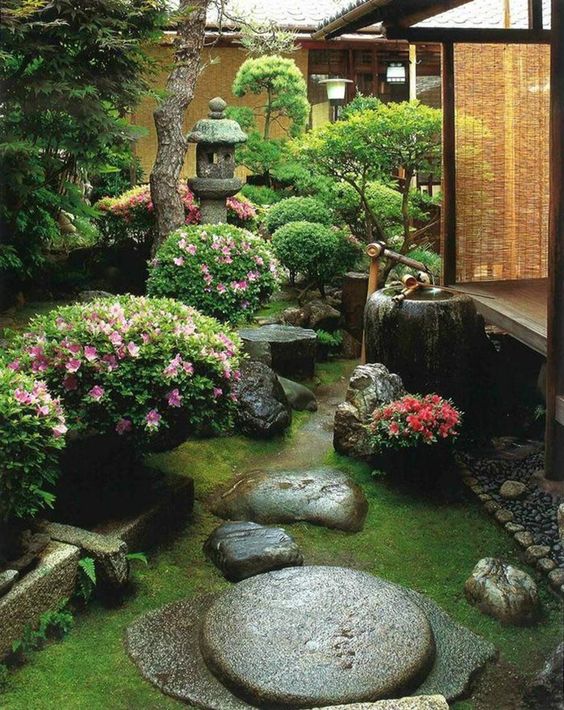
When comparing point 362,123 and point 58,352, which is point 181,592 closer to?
point 58,352

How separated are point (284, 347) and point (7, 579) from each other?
573cm

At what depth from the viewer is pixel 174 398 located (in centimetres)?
652

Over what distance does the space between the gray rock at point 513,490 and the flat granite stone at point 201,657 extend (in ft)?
5.63

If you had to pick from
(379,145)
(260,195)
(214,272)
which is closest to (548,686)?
(214,272)

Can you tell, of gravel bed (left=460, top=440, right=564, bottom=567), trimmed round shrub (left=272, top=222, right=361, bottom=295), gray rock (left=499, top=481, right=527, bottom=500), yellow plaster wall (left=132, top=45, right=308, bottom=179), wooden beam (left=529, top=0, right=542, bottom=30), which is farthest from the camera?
yellow plaster wall (left=132, top=45, right=308, bottom=179)

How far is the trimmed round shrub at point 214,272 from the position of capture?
1060cm

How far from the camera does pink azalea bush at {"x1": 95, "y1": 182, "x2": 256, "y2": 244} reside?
44.7ft

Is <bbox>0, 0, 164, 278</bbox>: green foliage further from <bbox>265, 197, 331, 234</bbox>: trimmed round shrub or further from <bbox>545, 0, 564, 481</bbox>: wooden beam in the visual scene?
<bbox>265, 197, 331, 234</bbox>: trimmed round shrub

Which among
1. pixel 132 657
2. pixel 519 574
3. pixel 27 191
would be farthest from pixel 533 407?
pixel 27 191

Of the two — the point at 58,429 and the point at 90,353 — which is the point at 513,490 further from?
the point at 58,429

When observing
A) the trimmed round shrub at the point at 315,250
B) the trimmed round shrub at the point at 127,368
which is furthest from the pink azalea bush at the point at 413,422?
the trimmed round shrub at the point at 315,250

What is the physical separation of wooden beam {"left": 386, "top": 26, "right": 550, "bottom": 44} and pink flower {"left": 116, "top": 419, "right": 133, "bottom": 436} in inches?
201

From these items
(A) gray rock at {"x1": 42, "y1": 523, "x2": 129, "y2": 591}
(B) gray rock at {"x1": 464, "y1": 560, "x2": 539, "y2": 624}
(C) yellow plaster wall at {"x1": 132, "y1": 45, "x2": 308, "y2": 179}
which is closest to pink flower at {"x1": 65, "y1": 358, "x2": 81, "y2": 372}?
(A) gray rock at {"x1": 42, "y1": 523, "x2": 129, "y2": 591}

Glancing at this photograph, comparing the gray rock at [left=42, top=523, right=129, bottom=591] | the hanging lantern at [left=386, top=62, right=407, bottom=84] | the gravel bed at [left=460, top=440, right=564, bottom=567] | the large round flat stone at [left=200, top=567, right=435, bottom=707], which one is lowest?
the large round flat stone at [left=200, top=567, right=435, bottom=707]
